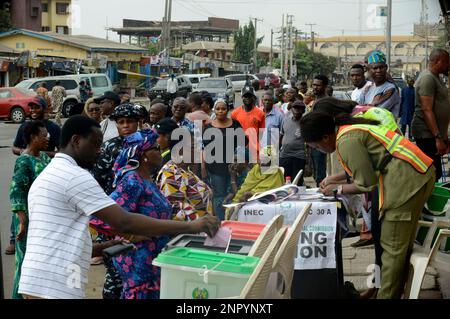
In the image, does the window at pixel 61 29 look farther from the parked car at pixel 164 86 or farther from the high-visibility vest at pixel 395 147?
the high-visibility vest at pixel 395 147

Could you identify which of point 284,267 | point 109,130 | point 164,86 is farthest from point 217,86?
point 284,267

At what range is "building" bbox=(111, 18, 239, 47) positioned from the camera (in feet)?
329

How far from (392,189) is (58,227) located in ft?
7.54

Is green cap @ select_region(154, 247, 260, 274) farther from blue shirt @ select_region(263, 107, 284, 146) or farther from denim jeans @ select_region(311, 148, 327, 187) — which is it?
denim jeans @ select_region(311, 148, 327, 187)

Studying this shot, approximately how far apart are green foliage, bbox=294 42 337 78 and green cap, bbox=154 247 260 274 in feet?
306

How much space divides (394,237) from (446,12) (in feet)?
34.2

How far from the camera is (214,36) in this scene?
11581 centimetres

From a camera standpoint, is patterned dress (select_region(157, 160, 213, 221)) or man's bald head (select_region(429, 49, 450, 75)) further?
man's bald head (select_region(429, 49, 450, 75))

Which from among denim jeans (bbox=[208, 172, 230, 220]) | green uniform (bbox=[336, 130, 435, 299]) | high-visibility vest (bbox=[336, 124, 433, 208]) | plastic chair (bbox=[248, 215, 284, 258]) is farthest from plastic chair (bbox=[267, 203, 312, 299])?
denim jeans (bbox=[208, 172, 230, 220])

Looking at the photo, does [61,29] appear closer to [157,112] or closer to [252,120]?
[252,120]

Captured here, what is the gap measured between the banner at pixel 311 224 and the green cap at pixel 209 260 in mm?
2085

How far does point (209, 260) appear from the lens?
3793 millimetres

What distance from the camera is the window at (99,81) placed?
3559 centimetres


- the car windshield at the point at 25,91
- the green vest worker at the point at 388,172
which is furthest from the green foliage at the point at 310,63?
the green vest worker at the point at 388,172
